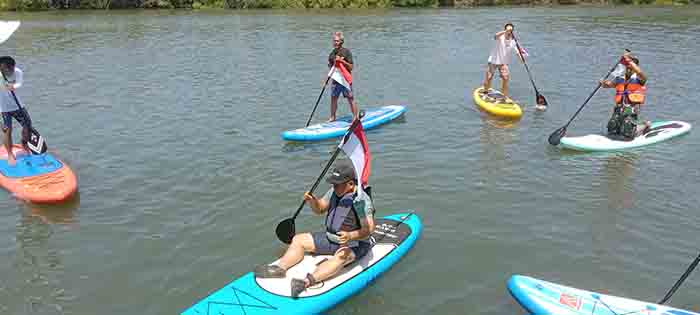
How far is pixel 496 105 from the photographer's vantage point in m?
14.3

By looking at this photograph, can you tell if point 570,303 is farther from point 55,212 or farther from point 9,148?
point 9,148

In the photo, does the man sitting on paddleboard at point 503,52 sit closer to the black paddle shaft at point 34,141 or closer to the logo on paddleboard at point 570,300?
the logo on paddleboard at point 570,300

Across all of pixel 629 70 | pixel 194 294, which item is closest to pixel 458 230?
pixel 194 294

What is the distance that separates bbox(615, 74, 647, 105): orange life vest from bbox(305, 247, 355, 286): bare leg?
25.8 ft

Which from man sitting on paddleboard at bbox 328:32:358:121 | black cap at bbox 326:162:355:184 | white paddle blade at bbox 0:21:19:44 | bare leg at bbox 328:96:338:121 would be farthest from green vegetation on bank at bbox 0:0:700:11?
black cap at bbox 326:162:355:184

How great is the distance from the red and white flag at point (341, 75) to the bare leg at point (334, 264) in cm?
645

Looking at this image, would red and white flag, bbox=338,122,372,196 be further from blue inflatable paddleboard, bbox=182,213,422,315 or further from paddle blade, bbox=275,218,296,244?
paddle blade, bbox=275,218,296,244

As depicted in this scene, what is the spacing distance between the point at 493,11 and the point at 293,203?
38304mm

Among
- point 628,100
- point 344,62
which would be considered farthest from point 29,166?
point 628,100

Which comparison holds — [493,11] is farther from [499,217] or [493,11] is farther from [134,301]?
[134,301]

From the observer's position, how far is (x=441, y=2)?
50438mm

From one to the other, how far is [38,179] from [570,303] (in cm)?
833

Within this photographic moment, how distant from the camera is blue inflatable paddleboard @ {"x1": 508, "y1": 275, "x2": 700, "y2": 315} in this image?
6.03m

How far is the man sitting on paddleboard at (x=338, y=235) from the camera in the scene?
6605mm
